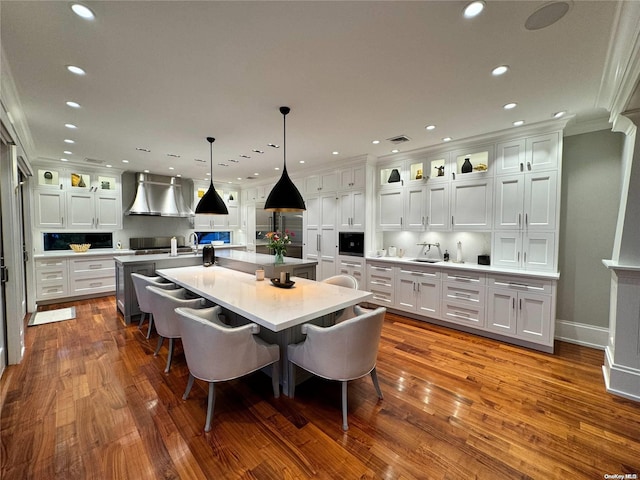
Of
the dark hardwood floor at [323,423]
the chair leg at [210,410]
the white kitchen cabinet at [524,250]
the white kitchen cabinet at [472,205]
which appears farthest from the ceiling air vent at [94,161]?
the white kitchen cabinet at [524,250]

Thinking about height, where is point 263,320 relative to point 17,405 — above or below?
above

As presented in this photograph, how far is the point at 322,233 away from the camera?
5.49m

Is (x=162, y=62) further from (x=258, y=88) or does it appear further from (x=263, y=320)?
(x=263, y=320)

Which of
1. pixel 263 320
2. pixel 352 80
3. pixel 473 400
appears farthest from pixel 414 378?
pixel 352 80

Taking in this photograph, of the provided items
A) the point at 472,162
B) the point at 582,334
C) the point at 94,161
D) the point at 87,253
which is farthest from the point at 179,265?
the point at 582,334

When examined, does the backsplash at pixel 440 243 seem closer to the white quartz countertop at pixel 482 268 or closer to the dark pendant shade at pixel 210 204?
the white quartz countertop at pixel 482 268

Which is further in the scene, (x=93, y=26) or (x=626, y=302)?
(x=626, y=302)

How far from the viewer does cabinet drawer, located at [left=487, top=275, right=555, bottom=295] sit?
311 centimetres

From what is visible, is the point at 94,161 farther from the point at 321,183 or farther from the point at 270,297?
the point at 270,297

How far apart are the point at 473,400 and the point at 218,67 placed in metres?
3.39

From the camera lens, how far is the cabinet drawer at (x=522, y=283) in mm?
3113

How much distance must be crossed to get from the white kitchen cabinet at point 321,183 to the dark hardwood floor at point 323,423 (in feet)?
11.0

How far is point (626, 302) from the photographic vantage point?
234 cm

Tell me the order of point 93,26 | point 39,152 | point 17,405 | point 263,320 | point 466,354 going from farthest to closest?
point 39,152 → point 466,354 → point 17,405 → point 263,320 → point 93,26
